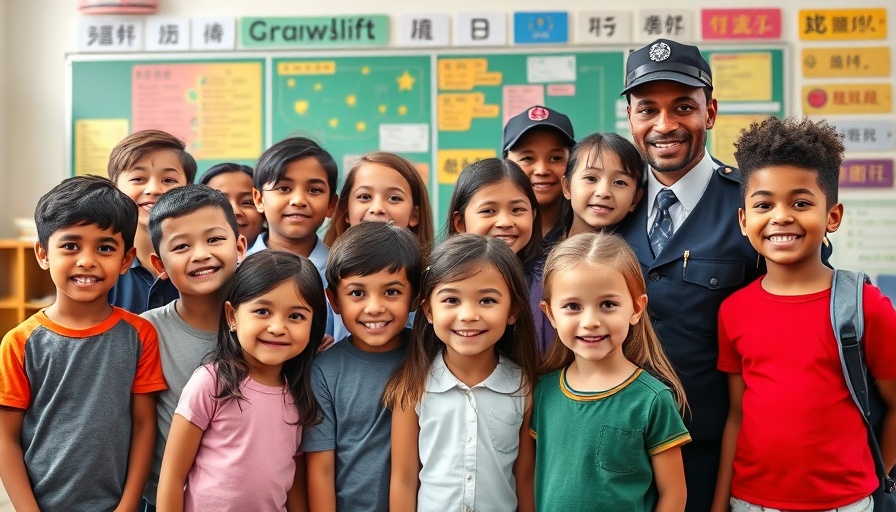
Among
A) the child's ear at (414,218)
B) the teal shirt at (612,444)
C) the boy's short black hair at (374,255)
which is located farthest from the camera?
the child's ear at (414,218)

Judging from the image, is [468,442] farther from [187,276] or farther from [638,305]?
[187,276]

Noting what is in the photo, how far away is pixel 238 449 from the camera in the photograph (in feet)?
5.18

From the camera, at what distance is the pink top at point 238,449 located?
1.57m

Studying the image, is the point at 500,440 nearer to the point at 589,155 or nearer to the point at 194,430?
the point at 194,430

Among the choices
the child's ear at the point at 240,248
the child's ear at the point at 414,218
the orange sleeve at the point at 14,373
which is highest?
the child's ear at the point at 414,218

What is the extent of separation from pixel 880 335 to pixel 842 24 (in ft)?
11.3

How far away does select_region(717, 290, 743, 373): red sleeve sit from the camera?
5.44 ft

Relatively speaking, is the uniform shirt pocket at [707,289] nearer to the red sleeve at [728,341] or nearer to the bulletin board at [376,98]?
the red sleeve at [728,341]

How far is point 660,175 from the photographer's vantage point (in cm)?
189

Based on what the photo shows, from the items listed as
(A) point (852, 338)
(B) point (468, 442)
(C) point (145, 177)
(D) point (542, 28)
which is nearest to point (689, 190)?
(A) point (852, 338)

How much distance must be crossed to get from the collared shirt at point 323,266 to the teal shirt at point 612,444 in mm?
656

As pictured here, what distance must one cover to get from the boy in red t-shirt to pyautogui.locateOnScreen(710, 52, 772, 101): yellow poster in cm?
282

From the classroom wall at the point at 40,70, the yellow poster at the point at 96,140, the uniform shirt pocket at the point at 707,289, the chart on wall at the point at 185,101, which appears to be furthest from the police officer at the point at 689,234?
the yellow poster at the point at 96,140

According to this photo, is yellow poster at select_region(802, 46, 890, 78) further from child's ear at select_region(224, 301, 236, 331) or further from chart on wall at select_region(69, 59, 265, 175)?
child's ear at select_region(224, 301, 236, 331)
